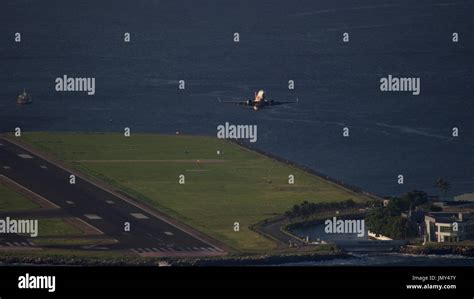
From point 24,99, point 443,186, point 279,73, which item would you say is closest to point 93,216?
point 443,186

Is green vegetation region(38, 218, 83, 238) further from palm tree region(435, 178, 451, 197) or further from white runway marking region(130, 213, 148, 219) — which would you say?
palm tree region(435, 178, 451, 197)

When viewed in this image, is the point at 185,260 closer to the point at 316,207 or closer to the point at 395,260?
the point at 395,260

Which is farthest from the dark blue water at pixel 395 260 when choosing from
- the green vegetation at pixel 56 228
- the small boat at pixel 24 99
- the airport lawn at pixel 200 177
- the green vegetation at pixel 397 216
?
the small boat at pixel 24 99

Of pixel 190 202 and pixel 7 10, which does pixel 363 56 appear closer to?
pixel 7 10

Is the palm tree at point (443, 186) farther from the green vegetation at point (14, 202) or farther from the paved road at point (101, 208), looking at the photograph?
the green vegetation at point (14, 202)

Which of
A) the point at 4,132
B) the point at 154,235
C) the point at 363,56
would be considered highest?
the point at 363,56
